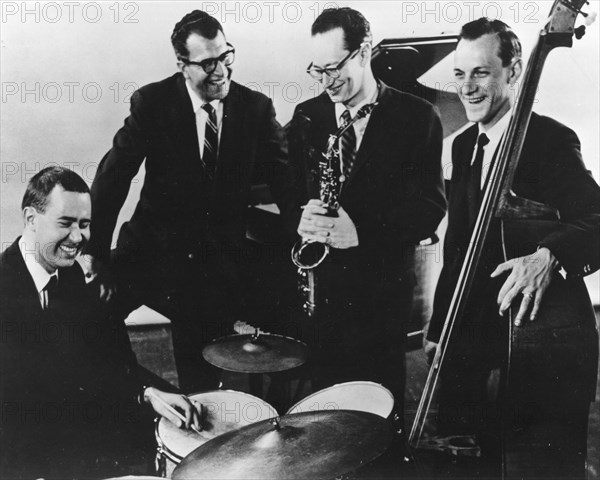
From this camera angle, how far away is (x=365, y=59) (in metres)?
2.56

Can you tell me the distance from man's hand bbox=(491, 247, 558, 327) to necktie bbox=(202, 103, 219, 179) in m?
1.22

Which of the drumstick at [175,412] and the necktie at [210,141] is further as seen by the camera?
the necktie at [210,141]

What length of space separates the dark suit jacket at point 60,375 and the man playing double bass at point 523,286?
1.32 metres

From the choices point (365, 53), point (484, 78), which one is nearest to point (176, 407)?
point (365, 53)

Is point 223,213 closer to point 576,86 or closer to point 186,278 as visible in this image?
point 186,278

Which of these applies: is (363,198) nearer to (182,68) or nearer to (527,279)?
(527,279)

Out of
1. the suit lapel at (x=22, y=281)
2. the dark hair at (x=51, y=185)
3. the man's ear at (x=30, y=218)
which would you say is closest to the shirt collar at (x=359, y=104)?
the dark hair at (x=51, y=185)

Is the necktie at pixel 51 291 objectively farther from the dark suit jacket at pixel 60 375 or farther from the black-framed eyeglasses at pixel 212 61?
the black-framed eyeglasses at pixel 212 61

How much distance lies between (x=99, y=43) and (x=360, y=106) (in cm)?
108

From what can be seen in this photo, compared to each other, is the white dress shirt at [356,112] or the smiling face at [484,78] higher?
the smiling face at [484,78]

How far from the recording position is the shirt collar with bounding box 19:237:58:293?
255 cm

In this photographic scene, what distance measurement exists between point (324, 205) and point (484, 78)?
2.69 ft

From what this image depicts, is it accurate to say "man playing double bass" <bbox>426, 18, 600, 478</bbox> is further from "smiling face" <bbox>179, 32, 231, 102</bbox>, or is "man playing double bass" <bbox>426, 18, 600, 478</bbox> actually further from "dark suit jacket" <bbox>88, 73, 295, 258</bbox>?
"smiling face" <bbox>179, 32, 231, 102</bbox>

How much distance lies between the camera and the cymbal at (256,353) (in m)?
2.47
